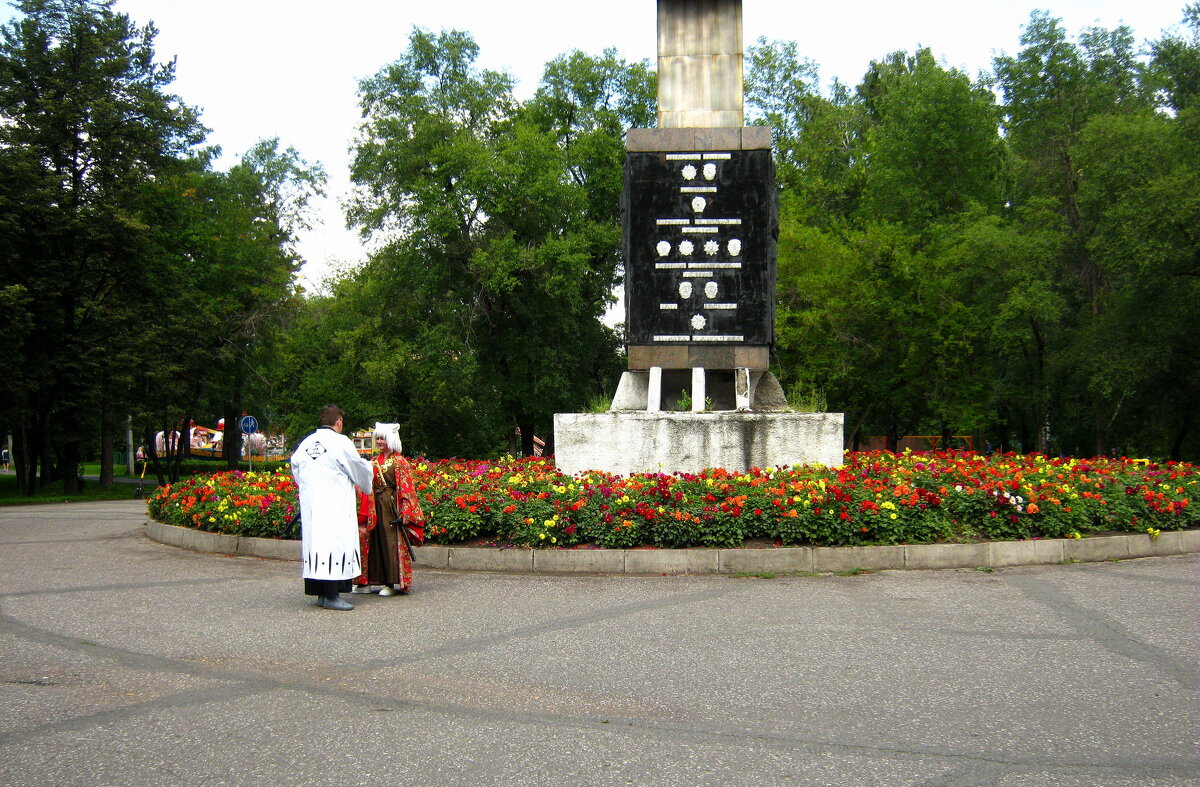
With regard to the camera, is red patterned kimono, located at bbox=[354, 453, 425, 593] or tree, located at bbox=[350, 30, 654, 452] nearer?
red patterned kimono, located at bbox=[354, 453, 425, 593]

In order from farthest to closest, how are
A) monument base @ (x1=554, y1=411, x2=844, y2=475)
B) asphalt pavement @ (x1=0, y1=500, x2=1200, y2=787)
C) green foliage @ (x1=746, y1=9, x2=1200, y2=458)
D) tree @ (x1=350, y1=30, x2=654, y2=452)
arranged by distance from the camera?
1. tree @ (x1=350, y1=30, x2=654, y2=452)
2. green foliage @ (x1=746, y1=9, x2=1200, y2=458)
3. monument base @ (x1=554, y1=411, x2=844, y2=475)
4. asphalt pavement @ (x1=0, y1=500, x2=1200, y2=787)

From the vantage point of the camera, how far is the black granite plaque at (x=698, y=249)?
1472 centimetres

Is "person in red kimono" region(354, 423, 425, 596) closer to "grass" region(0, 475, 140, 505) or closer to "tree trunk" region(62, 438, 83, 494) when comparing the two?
"grass" region(0, 475, 140, 505)

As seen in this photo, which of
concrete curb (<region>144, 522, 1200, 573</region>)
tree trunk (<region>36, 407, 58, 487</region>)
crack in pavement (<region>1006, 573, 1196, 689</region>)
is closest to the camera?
crack in pavement (<region>1006, 573, 1196, 689</region>)

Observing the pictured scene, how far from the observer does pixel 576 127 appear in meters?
38.8

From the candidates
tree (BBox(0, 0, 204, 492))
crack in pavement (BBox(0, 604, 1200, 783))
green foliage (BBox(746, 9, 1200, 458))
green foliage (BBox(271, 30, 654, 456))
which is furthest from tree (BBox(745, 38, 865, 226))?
crack in pavement (BBox(0, 604, 1200, 783))

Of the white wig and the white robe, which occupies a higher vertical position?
the white wig

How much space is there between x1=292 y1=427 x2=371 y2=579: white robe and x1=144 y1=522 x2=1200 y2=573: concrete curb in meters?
2.07

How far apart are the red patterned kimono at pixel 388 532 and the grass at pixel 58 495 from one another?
23498mm

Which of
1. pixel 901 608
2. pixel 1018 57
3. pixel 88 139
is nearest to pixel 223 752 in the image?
pixel 901 608

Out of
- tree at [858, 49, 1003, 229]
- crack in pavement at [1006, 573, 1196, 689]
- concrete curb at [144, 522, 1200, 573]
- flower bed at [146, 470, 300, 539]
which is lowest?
crack in pavement at [1006, 573, 1196, 689]

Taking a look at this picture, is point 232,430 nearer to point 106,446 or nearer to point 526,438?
point 106,446

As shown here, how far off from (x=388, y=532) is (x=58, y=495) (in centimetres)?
2715

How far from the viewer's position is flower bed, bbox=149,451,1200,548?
1048cm
